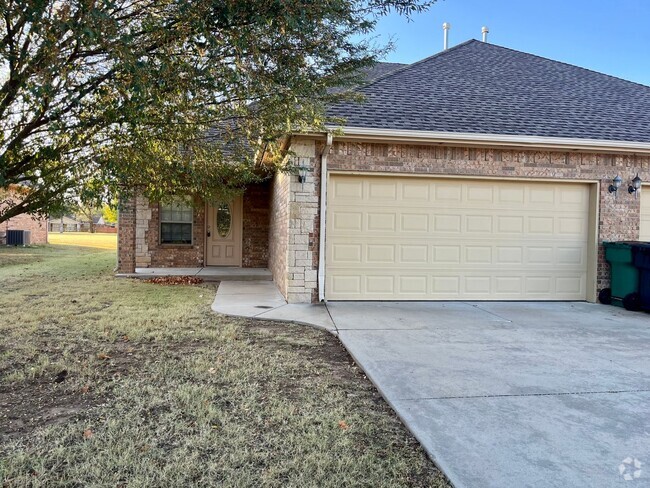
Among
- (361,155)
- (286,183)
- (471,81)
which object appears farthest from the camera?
(471,81)

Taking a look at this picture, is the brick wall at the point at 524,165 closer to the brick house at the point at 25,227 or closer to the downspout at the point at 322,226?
the downspout at the point at 322,226

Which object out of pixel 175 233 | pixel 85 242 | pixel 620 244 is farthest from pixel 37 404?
pixel 85 242

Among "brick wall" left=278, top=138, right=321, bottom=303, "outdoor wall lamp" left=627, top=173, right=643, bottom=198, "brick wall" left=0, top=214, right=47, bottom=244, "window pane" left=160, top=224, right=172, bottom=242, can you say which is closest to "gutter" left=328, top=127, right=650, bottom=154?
"outdoor wall lamp" left=627, top=173, right=643, bottom=198

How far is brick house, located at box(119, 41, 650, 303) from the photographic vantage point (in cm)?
749

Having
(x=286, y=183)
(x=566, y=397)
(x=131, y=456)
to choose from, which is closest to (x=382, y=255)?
(x=286, y=183)

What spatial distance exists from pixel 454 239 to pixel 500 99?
3.40m

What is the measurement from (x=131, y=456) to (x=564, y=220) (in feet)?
26.7

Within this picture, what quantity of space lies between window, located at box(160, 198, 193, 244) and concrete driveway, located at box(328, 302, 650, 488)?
7276 millimetres

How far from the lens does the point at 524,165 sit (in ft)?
25.9

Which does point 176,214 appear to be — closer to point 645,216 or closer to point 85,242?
point 645,216

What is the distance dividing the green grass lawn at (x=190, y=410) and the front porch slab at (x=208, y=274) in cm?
454

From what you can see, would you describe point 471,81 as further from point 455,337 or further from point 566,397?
point 566,397

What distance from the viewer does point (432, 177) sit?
7.81 m

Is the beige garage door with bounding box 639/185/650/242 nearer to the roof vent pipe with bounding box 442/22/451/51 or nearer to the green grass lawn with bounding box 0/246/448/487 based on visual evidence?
the green grass lawn with bounding box 0/246/448/487
